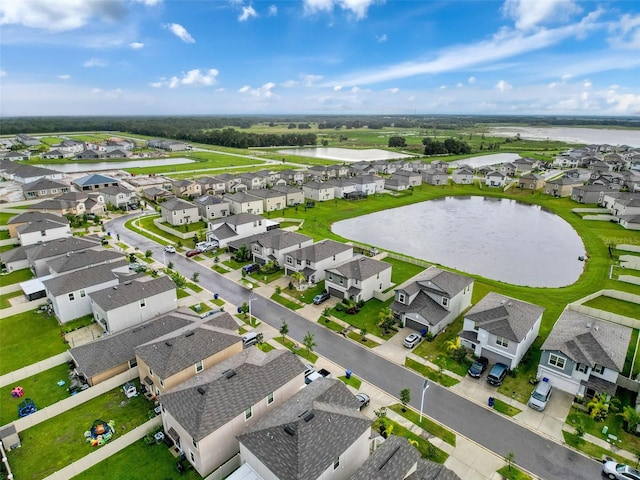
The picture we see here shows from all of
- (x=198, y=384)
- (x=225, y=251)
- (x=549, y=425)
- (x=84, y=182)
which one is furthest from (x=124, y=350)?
(x=84, y=182)

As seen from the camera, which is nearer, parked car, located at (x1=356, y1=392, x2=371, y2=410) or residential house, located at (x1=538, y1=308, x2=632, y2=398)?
parked car, located at (x1=356, y1=392, x2=371, y2=410)

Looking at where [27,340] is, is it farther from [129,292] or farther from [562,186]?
[562,186]

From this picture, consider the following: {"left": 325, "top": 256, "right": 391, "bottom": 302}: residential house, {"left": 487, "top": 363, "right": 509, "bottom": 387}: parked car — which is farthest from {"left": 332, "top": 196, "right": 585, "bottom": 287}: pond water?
{"left": 487, "top": 363, "right": 509, "bottom": 387}: parked car

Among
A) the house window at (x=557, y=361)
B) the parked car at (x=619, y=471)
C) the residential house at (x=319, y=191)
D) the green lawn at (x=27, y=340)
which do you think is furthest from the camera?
the residential house at (x=319, y=191)

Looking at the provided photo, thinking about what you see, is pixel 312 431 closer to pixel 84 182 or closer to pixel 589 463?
pixel 589 463

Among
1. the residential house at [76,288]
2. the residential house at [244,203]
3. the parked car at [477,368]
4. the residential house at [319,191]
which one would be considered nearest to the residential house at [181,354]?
the residential house at [76,288]

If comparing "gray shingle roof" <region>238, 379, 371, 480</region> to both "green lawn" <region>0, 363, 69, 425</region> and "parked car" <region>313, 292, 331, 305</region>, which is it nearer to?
"green lawn" <region>0, 363, 69, 425</region>

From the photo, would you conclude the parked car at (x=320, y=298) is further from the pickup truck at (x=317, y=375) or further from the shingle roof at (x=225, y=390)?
the shingle roof at (x=225, y=390)
